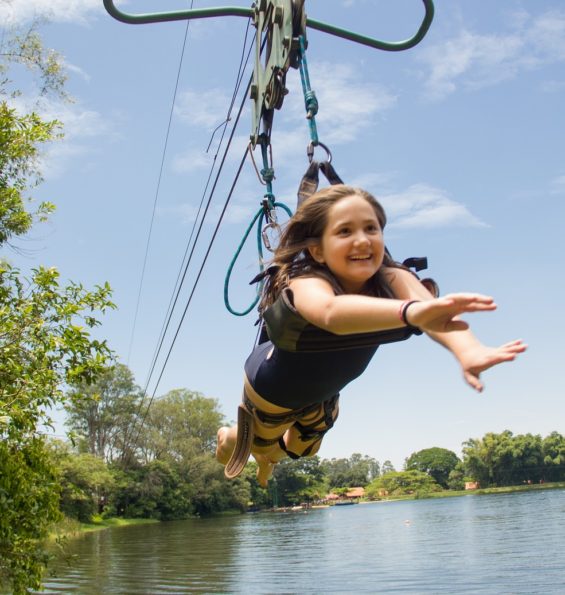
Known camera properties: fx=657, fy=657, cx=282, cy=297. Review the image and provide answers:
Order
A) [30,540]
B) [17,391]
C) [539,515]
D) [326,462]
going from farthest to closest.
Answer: [326,462]
[539,515]
[30,540]
[17,391]

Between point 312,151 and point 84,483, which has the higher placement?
point 312,151

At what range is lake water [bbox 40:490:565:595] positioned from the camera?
17.9m

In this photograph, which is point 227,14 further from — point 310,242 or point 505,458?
point 505,458

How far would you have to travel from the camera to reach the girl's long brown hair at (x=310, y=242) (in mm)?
2277

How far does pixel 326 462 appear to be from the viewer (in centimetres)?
13900

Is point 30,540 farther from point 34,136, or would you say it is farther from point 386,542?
point 386,542

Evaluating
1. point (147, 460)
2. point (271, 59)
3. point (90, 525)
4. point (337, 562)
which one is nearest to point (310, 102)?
point (271, 59)

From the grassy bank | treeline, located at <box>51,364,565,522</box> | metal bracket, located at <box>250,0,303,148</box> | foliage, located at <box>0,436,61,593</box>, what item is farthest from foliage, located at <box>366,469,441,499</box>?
metal bracket, located at <box>250,0,303,148</box>

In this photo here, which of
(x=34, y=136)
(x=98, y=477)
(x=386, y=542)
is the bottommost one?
(x=386, y=542)

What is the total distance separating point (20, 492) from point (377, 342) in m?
5.72

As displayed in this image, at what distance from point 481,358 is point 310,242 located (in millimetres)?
912

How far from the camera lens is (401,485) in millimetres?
116188

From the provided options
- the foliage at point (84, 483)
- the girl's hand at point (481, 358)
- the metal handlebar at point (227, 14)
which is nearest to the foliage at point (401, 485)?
the foliage at point (84, 483)

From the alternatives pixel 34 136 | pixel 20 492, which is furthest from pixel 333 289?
pixel 34 136
